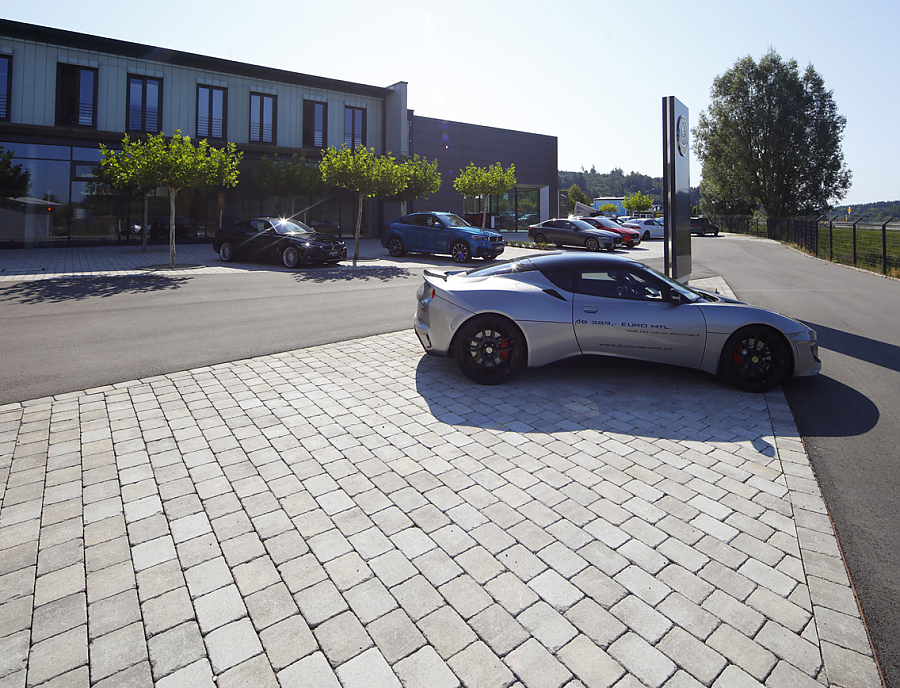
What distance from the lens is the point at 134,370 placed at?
6734 mm

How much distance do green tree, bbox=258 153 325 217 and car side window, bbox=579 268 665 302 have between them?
80.5 feet

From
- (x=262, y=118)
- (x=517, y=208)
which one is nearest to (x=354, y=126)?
(x=262, y=118)

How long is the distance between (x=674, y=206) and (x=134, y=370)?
9.02m

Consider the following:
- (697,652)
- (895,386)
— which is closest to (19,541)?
(697,652)

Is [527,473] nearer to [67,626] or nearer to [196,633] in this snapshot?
[196,633]

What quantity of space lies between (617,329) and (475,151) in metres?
38.3

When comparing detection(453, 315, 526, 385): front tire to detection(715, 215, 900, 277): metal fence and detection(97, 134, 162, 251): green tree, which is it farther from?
detection(715, 215, 900, 277): metal fence

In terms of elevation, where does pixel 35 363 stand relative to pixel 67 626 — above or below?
above

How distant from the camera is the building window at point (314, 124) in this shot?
31.8 meters

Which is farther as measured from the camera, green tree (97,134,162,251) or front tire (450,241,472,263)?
front tire (450,241,472,263)

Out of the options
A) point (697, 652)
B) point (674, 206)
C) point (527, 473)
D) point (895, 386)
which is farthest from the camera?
point (674, 206)

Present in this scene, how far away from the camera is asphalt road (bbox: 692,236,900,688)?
9.80 ft

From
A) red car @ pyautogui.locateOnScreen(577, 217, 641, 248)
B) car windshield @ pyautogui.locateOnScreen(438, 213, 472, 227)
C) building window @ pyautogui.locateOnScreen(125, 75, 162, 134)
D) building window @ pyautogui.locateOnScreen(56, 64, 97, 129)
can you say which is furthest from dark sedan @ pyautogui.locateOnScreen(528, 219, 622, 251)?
building window @ pyautogui.locateOnScreen(56, 64, 97, 129)

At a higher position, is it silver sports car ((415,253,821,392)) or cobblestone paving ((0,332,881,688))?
silver sports car ((415,253,821,392))
